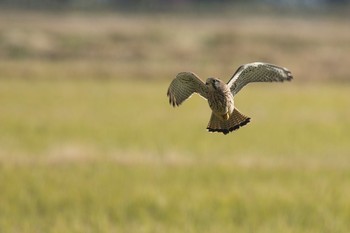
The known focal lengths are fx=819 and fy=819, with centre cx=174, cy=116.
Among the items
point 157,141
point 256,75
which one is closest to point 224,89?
point 256,75

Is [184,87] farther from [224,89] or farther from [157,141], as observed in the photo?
[157,141]

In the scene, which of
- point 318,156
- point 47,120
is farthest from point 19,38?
point 318,156

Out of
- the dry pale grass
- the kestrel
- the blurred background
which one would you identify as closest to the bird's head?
the kestrel

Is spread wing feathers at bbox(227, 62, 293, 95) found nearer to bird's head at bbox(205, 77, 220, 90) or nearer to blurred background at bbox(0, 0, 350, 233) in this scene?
bird's head at bbox(205, 77, 220, 90)

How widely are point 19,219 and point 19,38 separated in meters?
35.2

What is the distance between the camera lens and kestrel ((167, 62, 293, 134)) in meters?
2.21

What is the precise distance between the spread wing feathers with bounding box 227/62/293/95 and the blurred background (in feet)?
18.3

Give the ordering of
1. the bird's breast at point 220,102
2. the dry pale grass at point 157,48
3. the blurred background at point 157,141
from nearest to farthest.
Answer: the bird's breast at point 220,102 → the blurred background at point 157,141 → the dry pale grass at point 157,48

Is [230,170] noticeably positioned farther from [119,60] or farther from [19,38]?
[19,38]

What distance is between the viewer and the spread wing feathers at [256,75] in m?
2.35

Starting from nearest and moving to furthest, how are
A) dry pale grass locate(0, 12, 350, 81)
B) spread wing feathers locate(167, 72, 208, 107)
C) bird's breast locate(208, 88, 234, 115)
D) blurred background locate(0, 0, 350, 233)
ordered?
bird's breast locate(208, 88, 234, 115) < spread wing feathers locate(167, 72, 208, 107) < blurred background locate(0, 0, 350, 233) < dry pale grass locate(0, 12, 350, 81)

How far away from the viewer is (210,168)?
487 inches

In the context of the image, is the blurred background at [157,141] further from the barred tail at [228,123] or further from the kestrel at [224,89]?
the barred tail at [228,123]

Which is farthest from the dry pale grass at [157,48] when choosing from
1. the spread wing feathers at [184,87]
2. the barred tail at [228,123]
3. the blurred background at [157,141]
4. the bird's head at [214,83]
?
the bird's head at [214,83]
